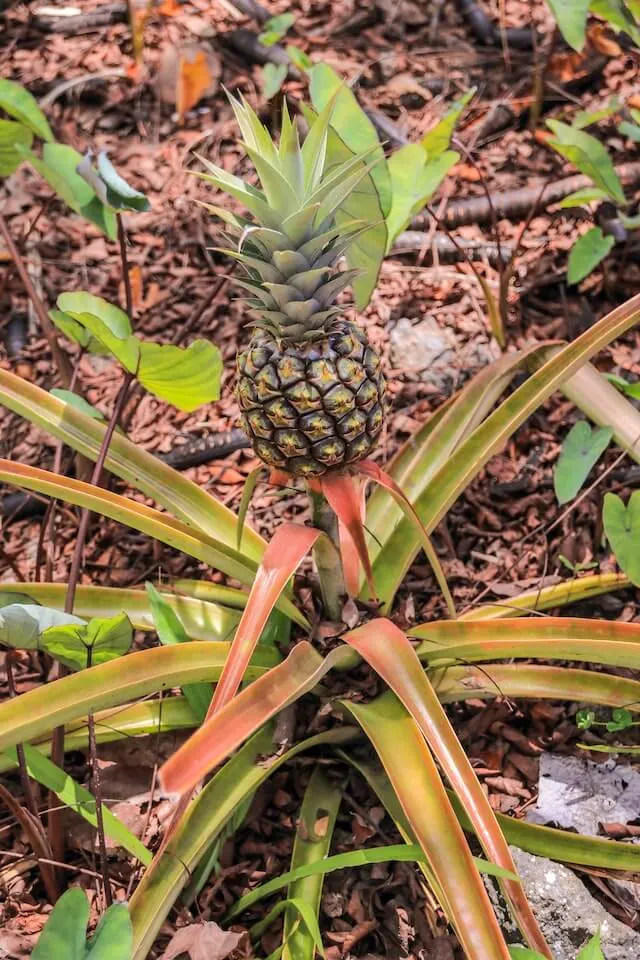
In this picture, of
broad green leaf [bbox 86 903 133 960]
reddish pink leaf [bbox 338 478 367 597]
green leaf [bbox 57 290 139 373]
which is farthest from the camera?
reddish pink leaf [bbox 338 478 367 597]

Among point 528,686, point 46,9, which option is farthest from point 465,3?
point 528,686

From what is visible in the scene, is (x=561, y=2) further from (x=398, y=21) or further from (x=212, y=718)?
(x=212, y=718)

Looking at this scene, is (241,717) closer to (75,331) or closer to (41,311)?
(75,331)

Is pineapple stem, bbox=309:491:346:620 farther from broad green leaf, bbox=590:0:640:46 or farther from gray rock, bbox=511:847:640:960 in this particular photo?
broad green leaf, bbox=590:0:640:46

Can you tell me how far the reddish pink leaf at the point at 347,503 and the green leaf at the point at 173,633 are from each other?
0.41m

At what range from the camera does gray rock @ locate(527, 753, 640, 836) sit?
1657 millimetres

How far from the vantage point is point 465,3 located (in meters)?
3.35

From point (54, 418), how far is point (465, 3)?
8.73 ft

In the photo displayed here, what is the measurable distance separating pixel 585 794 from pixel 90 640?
1.03 m

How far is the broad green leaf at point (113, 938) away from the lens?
3.87 feet

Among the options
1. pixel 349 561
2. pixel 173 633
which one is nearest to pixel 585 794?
pixel 349 561

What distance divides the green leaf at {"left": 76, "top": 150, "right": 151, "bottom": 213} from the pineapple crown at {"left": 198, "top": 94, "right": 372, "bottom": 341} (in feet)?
1.74

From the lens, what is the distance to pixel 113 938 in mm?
1192

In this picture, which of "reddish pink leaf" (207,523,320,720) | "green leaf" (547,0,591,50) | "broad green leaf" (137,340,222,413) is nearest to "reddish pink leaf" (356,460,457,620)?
"reddish pink leaf" (207,523,320,720)
